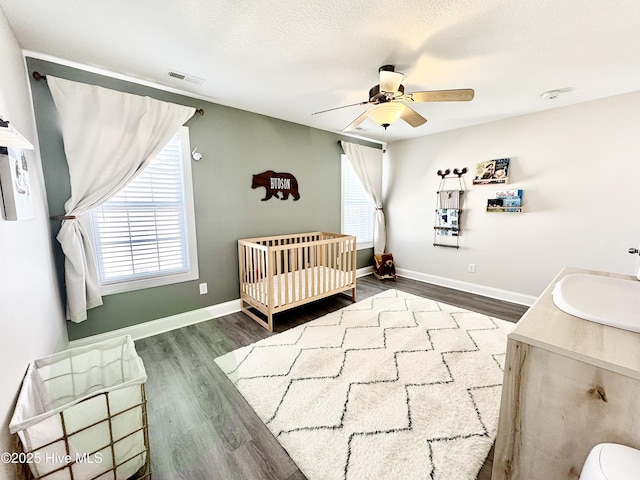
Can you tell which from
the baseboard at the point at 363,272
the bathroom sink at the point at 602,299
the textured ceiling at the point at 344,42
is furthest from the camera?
the baseboard at the point at 363,272

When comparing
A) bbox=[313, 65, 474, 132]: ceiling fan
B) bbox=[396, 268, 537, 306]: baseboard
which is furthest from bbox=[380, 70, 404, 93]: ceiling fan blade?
bbox=[396, 268, 537, 306]: baseboard

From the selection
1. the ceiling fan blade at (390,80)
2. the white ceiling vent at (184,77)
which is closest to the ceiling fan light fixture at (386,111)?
the ceiling fan blade at (390,80)

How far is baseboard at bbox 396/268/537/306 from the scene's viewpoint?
3.27 meters

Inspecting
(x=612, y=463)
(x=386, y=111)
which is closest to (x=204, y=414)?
(x=612, y=463)

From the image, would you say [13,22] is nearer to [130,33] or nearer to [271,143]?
[130,33]

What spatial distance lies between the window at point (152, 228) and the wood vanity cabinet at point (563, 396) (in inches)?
108

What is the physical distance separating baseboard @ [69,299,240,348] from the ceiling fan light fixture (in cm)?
245

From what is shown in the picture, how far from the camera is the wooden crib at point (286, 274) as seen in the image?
2578mm

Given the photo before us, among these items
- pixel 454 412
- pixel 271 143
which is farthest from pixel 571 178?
pixel 271 143

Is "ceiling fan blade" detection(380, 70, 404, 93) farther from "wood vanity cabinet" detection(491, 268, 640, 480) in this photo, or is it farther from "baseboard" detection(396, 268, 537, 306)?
"baseboard" detection(396, 268, 537, 306)

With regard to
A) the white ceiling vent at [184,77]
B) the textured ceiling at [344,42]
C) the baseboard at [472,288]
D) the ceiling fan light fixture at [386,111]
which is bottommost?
the baseboard at [472,288]

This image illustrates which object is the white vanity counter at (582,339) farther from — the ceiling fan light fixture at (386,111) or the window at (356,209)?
the window at (356,209)

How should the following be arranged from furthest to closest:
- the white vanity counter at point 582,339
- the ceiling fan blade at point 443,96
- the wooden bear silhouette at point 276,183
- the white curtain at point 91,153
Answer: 1. the wooden bear silhouette at point 276,183
2. the white curtain at point 91,153
3. the ceiling fan blade at point 443,96
4. the white vanity counter at point 582,339

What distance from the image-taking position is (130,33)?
164 cm
